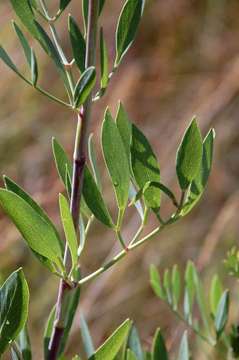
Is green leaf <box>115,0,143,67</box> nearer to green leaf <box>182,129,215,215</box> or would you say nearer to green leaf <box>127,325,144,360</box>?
green leaf <box>182,129,215,215</box>

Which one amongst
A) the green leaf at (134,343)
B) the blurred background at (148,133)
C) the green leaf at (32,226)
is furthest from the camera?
the blurred background at (148,133)

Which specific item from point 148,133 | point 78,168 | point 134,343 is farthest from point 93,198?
point 148,133

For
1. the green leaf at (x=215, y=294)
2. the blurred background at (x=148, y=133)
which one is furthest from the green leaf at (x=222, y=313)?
the blurred background at (x=148, y=133)

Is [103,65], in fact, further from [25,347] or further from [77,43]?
[25,347]

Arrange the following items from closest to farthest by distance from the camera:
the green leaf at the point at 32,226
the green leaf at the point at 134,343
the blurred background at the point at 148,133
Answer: the green leaf at the point at 32,226
the green leaf at the point at 134,343
the blurred background at the point at 148,133

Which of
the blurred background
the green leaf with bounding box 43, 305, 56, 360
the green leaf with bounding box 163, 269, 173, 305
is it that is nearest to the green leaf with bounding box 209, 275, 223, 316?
the green leaf with bounding box 163, 269, 173, 305

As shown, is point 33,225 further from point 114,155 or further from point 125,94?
point 125,94

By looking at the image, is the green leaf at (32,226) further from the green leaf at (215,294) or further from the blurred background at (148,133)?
the blurred background at (148,133)
